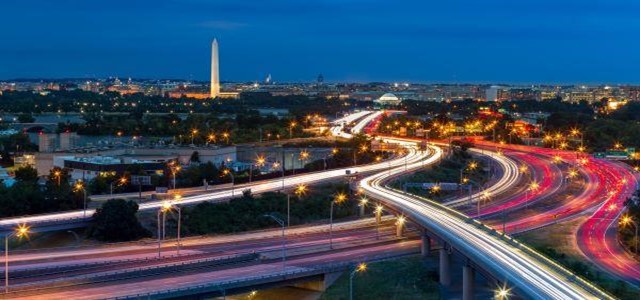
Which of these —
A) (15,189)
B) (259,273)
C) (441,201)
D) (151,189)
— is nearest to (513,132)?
(441,201)

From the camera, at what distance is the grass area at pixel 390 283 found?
34.9 meters

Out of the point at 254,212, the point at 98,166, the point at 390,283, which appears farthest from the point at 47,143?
the point at 390,283

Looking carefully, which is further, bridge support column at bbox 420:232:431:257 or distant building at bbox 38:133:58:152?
distant building at bbox 38:133:58:152

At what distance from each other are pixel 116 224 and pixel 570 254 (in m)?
23.0

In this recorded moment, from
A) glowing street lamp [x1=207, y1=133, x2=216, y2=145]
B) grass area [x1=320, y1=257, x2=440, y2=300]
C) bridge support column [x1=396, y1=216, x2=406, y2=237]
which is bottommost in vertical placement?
grass area [x1=320, y1=257, x2=440, y2=300]

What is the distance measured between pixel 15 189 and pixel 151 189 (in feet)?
34.1

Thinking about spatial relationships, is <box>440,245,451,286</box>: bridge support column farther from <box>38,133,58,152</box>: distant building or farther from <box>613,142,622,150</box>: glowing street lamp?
<box>613,142,622,150</box>: glowing street lamp

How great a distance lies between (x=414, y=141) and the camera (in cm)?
10838

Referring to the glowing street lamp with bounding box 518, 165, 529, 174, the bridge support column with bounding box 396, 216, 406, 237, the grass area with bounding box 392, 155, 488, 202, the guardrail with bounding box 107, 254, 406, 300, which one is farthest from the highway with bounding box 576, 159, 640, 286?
the guardrail with bounding box 107, 254, 406, 300

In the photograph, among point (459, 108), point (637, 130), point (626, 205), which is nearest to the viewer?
point (626, 205)

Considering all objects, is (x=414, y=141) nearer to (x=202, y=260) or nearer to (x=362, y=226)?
(x=362, y=226)

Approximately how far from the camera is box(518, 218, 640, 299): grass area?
1314 inches

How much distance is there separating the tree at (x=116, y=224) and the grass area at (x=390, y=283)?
1339 cm

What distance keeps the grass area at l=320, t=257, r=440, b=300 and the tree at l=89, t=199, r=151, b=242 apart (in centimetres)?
1339
